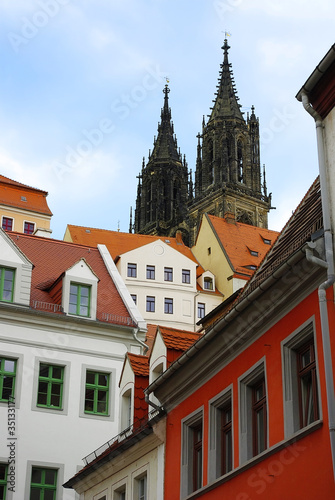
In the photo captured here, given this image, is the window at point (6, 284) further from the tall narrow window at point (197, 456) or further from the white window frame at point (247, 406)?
the white window frame at point (247, 406)

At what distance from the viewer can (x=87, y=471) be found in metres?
24.4

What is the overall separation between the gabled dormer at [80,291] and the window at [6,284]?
1.72m

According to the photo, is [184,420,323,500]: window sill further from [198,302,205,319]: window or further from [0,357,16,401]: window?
[198,302,205,319]: window

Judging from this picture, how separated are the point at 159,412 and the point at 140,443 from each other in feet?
3.90

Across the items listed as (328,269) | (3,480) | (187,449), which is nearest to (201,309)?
(3,480)

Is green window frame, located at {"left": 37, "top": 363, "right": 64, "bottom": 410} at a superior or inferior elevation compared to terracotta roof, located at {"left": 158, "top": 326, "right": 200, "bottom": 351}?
superior

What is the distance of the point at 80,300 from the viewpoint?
30.4 metres

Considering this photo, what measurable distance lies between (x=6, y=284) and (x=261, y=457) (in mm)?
15720

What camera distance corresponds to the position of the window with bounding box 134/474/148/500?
71.5 ft

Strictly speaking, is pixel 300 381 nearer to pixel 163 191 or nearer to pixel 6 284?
pixel 6 284

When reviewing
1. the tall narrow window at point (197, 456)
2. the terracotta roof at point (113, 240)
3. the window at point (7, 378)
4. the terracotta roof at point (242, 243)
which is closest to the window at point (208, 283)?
the terracotta roof at point (242, 243)

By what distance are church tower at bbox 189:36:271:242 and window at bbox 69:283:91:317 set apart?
69982 millimetres

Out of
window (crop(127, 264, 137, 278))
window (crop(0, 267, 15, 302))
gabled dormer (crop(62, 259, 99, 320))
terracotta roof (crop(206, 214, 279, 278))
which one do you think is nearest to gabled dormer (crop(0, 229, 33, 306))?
window (crop(0, 267, 15, 302))

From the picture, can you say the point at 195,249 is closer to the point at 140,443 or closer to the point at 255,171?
the point at 255,171
